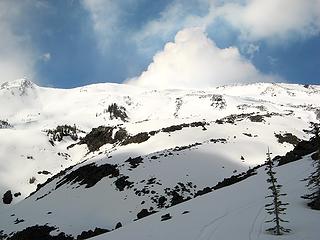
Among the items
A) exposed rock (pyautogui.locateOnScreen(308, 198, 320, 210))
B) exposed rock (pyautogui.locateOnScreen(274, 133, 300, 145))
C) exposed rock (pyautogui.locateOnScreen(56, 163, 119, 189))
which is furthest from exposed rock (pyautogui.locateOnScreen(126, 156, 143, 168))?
exposed rock (pyautogui.locateOnScreen(308, 198, 320, 210))

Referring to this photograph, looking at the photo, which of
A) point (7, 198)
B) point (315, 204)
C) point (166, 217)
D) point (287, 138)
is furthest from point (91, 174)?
point (287, 138)

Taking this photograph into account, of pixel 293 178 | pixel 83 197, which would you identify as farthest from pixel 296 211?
pixel 83 197

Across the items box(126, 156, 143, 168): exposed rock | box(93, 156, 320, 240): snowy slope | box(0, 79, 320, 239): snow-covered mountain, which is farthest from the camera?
box(126, 156, 143, 168): exposed rock

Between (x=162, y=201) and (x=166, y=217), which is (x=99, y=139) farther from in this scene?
(x=166, y=217)

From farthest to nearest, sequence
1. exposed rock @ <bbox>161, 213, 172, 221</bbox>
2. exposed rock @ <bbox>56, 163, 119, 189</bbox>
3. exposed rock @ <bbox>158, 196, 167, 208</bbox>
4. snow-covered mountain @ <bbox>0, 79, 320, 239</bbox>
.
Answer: exposed rock @ <bbox>56, 163, 119, 189</bbox> → exposed rock @ <bbox>158, 196, 167, 208</bbox> → exposed rock @ <bbox>161, 213, 172, 221</bbox> → snow-covered mountain @ <bbox>0, 79, 320, 239</bbox>

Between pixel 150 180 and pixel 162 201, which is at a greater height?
pixel 150 180

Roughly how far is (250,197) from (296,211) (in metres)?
6.42

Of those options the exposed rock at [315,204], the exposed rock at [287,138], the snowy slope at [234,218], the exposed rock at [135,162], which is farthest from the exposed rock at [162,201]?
the exposed rock at [287,138]

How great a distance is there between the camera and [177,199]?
48.9 m

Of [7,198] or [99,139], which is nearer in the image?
[7,198]

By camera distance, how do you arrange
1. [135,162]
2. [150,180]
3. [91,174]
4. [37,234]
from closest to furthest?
[37,234]
[150,180]
[91,174]
[135,162]

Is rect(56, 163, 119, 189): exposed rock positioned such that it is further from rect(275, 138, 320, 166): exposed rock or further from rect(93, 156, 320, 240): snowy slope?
rect(93, 156, 320, 240): snowy slope

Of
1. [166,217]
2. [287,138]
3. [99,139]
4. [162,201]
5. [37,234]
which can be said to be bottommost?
[166,217]

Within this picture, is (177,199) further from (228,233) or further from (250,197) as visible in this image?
(228,233)
